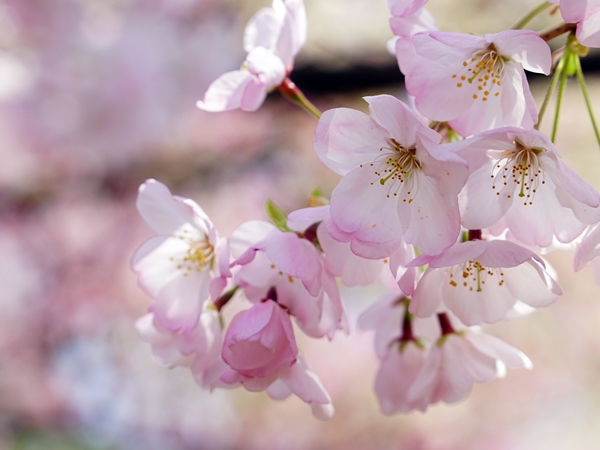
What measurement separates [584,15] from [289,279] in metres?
0.46

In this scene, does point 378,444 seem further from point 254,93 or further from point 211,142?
point 254,93

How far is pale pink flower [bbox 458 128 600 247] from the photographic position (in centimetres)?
60

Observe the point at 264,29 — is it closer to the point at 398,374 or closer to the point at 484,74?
the point at 484,74

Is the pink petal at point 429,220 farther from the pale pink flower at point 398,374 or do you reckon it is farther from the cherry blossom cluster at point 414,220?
the pale pink flower at point 398,374

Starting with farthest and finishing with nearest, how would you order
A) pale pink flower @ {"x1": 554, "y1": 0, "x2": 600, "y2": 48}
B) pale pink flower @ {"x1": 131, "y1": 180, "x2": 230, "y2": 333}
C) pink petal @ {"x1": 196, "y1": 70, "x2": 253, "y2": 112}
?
pink petal @ {"x1": 196, "y1": 70, "x2": 253, "y2": 112}
pale pink flower @ {"x1": 131, "y1": 180, "x2": 230, "y2": 333}
pale pink flower @ {"x1": 554, "y1": 0, "x2": 600, "y2": 48}

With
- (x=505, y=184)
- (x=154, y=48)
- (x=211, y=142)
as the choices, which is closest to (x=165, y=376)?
(x=211, y=142)

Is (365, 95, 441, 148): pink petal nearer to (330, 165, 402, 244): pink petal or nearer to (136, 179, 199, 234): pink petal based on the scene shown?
(330, 165, 402, 244): pink petal

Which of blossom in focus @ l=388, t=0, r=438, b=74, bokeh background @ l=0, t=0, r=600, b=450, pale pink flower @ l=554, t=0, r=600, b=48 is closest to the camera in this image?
pale pink flower @ l=554, t=0, r=600, b=48

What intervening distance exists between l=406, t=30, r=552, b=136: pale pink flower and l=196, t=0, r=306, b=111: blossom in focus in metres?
0.30

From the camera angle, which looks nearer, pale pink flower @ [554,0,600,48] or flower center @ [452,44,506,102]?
pale pink flower @ [554,0,600,48]

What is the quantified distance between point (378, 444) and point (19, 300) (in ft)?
8.13

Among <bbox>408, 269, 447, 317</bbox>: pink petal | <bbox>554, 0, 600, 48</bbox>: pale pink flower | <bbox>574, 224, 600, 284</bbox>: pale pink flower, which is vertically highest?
<bbox>554, 0, 600, 48</bbox>: pale pink flower

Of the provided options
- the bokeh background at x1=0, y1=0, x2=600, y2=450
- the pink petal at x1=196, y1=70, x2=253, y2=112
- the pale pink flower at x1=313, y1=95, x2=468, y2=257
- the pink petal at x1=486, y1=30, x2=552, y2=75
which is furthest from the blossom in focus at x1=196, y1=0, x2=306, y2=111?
the bokeh background at x1=0, y1=0, x2=600, y2=450

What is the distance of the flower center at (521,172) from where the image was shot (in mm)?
654
